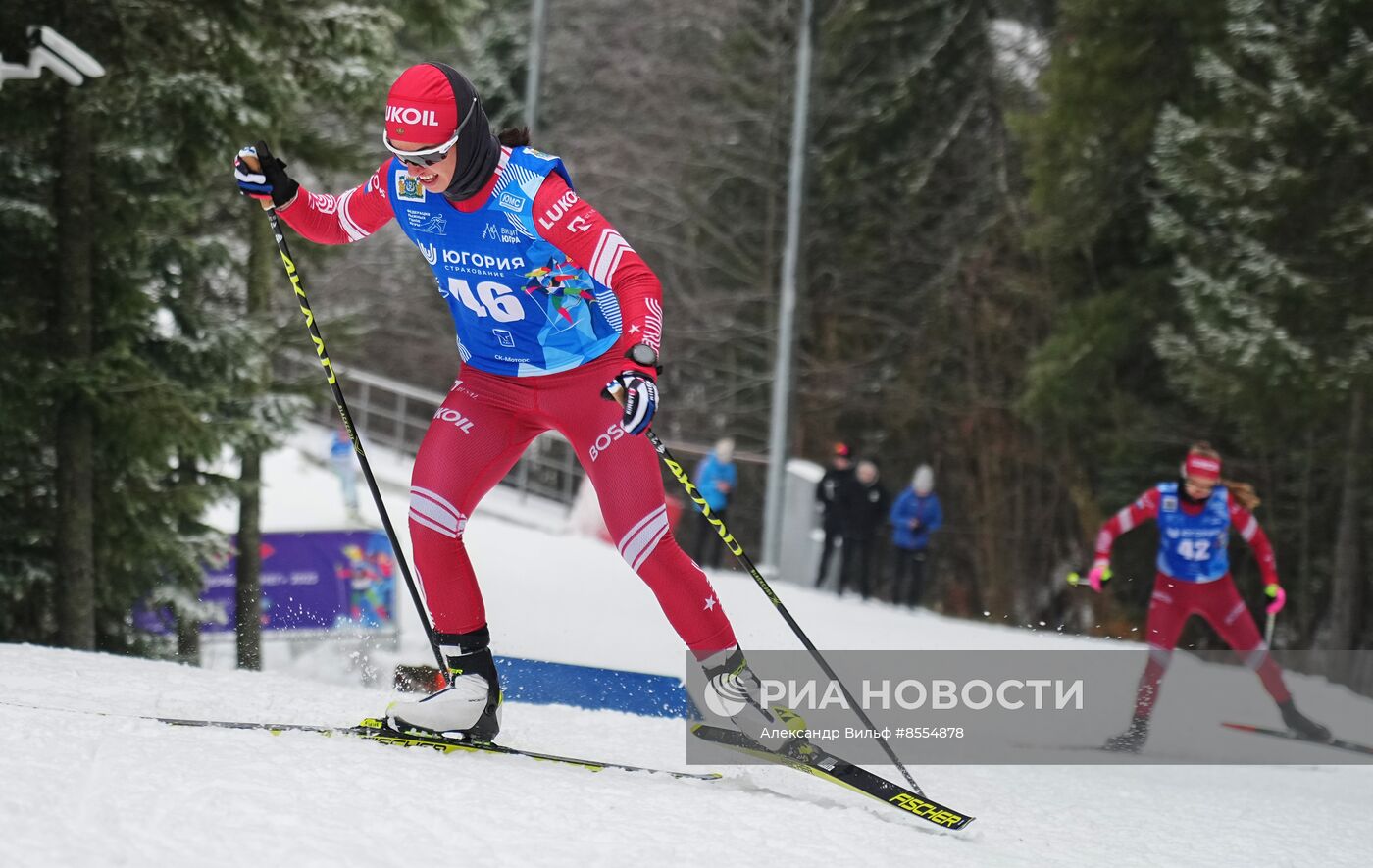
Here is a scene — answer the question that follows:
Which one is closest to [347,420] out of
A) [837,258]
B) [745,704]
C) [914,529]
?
[745,704]

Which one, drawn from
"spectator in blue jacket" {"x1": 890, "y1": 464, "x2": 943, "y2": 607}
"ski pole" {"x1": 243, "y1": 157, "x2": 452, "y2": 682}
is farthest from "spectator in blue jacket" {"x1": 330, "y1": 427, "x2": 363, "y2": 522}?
"ski pole" {"x1": 243, "y1": 157, "x2": 452, "y2": 682}

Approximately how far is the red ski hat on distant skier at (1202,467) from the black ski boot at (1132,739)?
4.39 feet

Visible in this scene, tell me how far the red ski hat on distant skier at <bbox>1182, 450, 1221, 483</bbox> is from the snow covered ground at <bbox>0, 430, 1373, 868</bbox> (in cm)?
160

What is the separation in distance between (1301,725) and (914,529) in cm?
589

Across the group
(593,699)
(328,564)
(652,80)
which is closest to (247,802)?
(593,699)

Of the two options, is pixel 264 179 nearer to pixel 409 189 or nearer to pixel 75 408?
pixel 409 189

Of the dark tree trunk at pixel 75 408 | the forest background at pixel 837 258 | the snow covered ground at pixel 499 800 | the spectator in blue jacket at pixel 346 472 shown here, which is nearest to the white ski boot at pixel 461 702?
the snow covered ground at pixel 499 800

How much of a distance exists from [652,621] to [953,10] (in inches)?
658

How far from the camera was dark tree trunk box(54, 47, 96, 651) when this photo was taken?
7.03 meters

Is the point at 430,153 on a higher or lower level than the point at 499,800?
higher

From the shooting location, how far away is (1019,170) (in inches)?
943

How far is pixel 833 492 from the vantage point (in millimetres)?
14086

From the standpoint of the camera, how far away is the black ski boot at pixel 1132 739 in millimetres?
6895

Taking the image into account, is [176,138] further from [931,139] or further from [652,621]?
[931,139]
